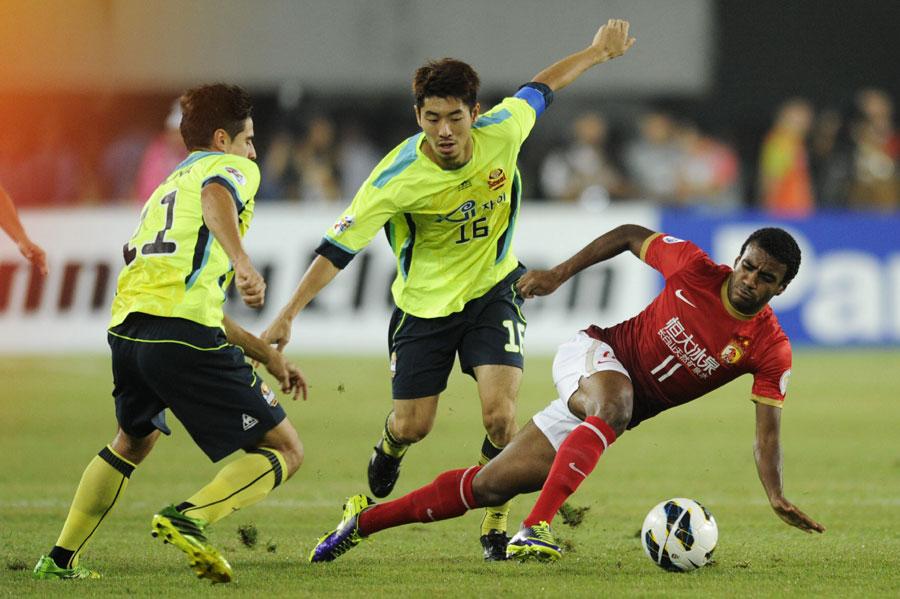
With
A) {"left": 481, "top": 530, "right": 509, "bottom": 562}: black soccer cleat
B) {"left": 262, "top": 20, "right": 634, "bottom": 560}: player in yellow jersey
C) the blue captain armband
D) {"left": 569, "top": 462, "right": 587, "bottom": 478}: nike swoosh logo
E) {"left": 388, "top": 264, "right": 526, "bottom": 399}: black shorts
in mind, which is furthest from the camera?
the blue captain armband

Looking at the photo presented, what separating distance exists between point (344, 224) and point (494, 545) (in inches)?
65.5

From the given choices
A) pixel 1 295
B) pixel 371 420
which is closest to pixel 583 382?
pixel 371 420

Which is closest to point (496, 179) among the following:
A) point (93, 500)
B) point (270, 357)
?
point (270, 357)

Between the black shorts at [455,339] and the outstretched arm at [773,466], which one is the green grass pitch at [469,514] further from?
the black shorts at [455,339]

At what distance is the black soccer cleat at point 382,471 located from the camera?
715cm

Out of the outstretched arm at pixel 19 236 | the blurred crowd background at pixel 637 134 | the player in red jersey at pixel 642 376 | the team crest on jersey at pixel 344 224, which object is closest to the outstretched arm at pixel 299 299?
the team crest on jersey at pixel 344 224

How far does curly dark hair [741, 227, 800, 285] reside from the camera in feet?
18.6

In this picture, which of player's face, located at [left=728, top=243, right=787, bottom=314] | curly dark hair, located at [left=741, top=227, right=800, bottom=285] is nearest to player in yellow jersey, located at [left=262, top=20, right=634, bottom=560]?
player's face, located at [left=728, top=243, right=787, bottom=314]

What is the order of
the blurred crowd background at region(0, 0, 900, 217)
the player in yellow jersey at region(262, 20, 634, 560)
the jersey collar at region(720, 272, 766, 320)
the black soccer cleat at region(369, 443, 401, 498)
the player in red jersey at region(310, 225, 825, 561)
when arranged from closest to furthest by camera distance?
the player in red jersey at region(310, 225, 825, 561), the jersey collar at region(720, 272, 766, 320), the player in yellow jersey at region(262, 20, 634, 560), the black soccer cleat at region(369, 443, 401, 498), the blurred crowd background at region(0, 0, 900, 217)

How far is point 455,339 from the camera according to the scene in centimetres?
686

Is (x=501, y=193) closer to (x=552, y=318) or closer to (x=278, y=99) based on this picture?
(x=552, y=318)

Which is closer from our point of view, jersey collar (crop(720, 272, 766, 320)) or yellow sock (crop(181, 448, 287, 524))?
yellow sock (crop(181, 448, 287, 524))

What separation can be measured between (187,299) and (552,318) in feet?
33.1

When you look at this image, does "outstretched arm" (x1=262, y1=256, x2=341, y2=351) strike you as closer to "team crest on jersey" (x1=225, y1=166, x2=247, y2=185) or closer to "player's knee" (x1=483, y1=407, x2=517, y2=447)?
"team crest on jersey" (x1=225, y1=166, x2=247, y2=185)
